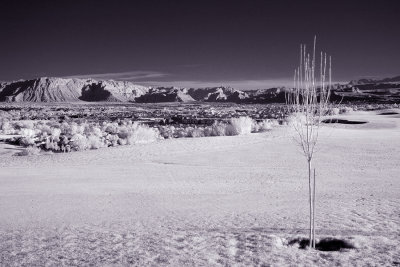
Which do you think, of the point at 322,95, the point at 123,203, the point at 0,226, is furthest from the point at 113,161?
the point at 322,95

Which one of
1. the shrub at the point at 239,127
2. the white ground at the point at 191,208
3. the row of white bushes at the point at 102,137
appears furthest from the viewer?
the shrub at the point at 239,127

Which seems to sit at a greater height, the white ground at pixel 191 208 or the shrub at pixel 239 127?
the shrub at pixel 239 127

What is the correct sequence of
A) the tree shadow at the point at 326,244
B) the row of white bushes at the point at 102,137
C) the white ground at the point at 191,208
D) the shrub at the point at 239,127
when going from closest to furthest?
1. the white ground at the point at 191,208
2. the tree shadow at the point at 326,244
3. the row of white bushes at the point at 102,137
4. the shrub at the point at 239,127

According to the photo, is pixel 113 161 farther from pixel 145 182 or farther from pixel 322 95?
pixel 322 95

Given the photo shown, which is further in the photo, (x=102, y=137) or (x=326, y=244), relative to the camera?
(x=102, y=137)

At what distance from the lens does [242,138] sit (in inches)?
972

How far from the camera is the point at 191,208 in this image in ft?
33.0

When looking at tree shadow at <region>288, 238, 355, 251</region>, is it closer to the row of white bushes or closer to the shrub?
the row of white bushes

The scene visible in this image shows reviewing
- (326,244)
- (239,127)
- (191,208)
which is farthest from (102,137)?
(326,244)

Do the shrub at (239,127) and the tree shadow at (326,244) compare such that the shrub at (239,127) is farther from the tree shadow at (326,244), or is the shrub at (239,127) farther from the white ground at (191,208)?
the tree shadow at (326,244)

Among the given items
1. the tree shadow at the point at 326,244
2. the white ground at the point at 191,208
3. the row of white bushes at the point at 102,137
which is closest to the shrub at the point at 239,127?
the row of white bushes at the point at 102,137

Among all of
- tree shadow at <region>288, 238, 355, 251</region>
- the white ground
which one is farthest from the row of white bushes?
tree shadow at <region>288, 238, 355, 251</region>

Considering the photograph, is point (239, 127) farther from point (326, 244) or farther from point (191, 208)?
point (326, 244)

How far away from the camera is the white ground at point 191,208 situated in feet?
22.8
